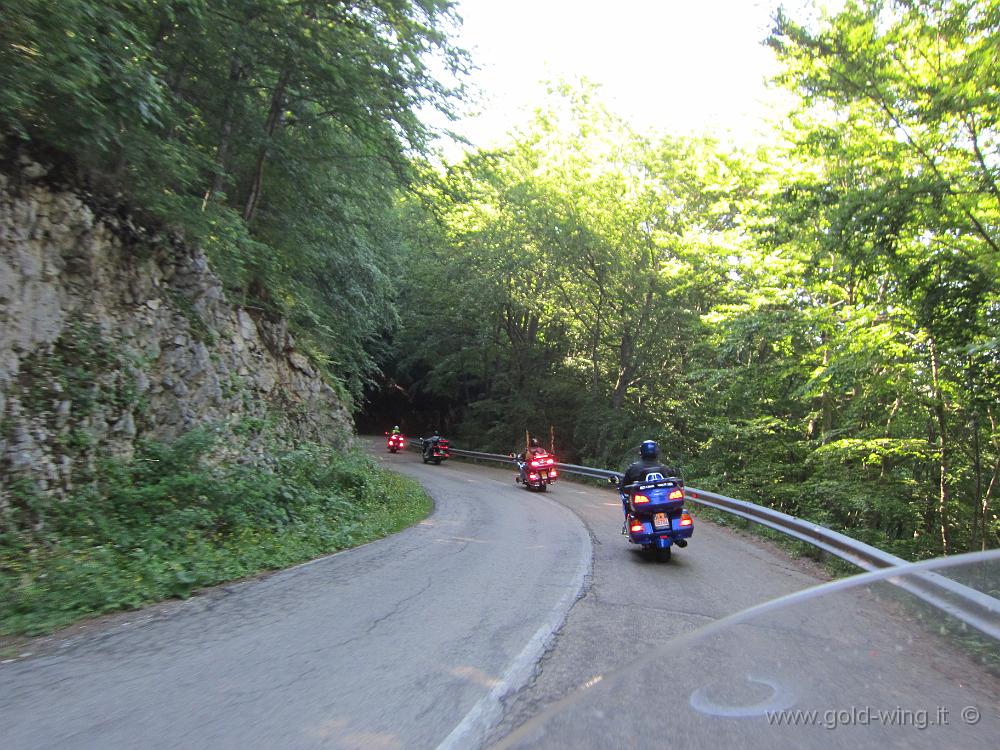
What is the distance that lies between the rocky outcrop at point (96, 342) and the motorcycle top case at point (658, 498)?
6855 mm

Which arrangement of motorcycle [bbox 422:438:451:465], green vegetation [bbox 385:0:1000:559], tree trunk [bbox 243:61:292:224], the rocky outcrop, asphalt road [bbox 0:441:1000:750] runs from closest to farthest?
asphalt road [bbox 0:441:1000:750], the rocky outcrop, green vegetation [bbox 385:0:1000:559], tree trunk [bbox 243:61:292:224], motorcycle [bbox 422:438:451:465]

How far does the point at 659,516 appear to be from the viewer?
8266mm

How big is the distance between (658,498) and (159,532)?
20.3 ft

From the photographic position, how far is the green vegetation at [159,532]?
219 inches

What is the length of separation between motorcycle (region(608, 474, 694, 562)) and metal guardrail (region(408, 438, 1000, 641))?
1003 mm

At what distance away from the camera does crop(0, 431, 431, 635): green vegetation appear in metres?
5.55

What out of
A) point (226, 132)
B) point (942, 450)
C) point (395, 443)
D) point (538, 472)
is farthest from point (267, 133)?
point (395, 443)

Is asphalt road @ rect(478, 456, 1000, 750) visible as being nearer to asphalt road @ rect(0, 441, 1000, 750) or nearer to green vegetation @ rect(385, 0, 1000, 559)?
asphalt road @ rect(0, 441, 1000, 750)

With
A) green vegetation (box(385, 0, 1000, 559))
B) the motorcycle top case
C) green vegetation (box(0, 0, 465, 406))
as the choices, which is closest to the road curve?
the motorcycle top case

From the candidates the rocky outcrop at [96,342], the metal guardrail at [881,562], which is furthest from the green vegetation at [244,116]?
the metal guardrail at [881,562]

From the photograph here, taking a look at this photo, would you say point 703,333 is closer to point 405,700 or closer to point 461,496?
point 461,496

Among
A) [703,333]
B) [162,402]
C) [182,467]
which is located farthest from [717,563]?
[703,333]

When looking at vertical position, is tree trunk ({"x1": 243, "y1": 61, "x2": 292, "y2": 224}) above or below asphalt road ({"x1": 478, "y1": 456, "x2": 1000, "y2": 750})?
above

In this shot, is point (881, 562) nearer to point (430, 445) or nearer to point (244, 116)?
point (244, 116)
